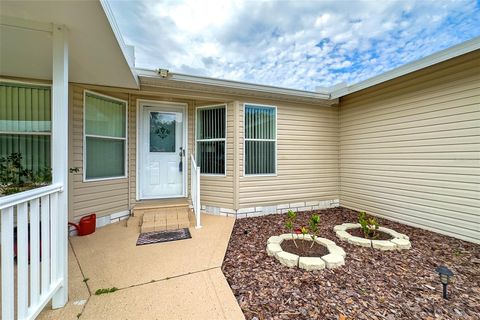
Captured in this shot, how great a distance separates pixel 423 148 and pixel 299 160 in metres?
2.31

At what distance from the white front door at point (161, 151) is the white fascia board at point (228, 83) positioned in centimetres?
95

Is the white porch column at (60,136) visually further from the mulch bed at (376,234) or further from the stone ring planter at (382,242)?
the mulch bed at (376,234)

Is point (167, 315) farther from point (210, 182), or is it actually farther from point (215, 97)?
point (215, 97)

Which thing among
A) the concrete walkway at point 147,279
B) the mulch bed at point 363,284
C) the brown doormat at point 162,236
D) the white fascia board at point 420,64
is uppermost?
the white fascia board at point 420,64

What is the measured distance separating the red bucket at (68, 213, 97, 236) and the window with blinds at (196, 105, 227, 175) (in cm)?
224

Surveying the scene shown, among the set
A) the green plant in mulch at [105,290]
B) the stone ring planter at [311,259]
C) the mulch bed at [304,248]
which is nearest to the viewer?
the green plant in mulch at [105,290]

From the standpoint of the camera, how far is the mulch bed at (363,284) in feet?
5.80

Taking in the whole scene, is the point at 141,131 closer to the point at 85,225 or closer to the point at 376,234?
the point at 85,225

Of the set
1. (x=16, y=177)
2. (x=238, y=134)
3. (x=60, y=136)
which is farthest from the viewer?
(x=238, y=134)

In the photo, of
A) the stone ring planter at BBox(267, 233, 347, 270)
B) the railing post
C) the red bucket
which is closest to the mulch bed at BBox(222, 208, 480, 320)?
the stone ring planter at BBox(267, 233, 347, 270)

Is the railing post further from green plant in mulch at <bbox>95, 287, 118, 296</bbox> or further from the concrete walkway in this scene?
green plant in mulch at <bbox>95, 287, 118, 296</bbox>

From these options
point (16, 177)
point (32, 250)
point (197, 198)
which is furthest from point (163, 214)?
point (32, 250)

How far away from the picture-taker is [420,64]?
3.43 m

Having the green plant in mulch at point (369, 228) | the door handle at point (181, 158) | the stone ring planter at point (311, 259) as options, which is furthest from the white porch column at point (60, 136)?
the green plant in mulch at point (369, 228)
